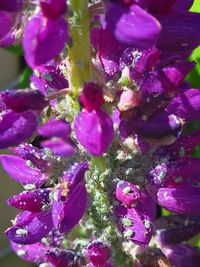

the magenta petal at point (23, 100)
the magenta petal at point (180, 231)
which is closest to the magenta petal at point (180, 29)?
the magenta petal at point (23, 100)

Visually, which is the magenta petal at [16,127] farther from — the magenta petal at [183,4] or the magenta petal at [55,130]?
the magenta petal at [183,4]

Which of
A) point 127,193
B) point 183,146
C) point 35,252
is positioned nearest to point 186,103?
point 183,146

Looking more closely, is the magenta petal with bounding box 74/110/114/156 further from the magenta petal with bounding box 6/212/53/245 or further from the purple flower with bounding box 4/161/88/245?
the magenta petal with bounding box 6/212/53/245

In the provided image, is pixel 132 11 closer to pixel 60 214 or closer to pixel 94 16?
pixel 94 16

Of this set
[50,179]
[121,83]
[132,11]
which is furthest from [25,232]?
[132,11]

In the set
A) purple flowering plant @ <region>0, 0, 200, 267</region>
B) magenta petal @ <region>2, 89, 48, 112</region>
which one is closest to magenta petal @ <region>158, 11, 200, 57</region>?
purple flowering plant @ <region>0, 0, 200, 267</region>

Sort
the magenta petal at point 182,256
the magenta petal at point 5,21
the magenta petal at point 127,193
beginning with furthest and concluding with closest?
the magenta petal at point 182,256 → the magenta petal at point 127,193 → the magenta petal at point 5,21

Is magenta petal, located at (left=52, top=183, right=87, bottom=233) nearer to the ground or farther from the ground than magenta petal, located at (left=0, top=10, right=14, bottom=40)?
nearer to the ground
